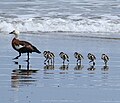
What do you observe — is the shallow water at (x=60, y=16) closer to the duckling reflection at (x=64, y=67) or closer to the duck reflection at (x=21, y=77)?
the duckling reflection at (x=64, y=67)

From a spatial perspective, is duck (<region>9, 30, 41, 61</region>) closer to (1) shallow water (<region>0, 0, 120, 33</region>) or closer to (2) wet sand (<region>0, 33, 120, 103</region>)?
(2) wet sand (<region>0, 33, 120, 103</region>)

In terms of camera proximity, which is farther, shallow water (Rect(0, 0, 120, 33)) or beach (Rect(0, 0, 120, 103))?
shallow water (Rect(0, 0, 120, 33))

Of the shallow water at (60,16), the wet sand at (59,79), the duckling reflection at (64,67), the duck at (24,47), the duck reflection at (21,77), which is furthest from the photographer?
the shallow water at (60,16)

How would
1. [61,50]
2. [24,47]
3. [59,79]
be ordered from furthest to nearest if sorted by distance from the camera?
[61,50] < [24,47] < [59,79]

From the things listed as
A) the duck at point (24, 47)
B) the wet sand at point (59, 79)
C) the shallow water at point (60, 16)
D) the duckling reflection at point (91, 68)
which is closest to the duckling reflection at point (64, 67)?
the wet sand at point (59, 79)

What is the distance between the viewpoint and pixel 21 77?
14.4 meters

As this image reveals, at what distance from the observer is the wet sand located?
11.9 metres

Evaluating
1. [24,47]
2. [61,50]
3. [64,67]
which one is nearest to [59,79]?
[64,67]

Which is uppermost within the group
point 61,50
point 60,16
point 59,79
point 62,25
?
point 60,16

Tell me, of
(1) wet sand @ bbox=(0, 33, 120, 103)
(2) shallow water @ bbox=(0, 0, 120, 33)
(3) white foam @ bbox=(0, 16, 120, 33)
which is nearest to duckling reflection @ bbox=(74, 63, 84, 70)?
(1) wet sand @ bbox=(0, 33, 120, 103)

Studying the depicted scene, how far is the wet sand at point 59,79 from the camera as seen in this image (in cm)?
1189

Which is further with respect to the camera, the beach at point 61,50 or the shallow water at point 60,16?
the shallow water at point 60,16

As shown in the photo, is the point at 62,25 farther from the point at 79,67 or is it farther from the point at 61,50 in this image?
the point at 79,67

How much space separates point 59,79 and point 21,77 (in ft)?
2.80
